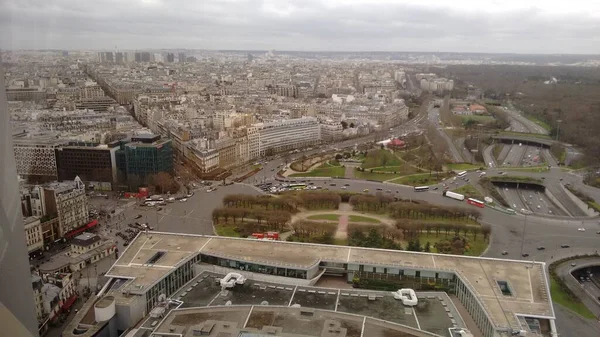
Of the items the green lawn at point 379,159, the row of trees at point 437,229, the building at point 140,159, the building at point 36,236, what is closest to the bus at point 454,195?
the row of trees at point 437,229

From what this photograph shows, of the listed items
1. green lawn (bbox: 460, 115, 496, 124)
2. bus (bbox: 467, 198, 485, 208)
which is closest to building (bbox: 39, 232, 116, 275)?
bus (bbox: 467, 198, 485, 208)

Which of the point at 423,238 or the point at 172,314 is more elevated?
the point at 172,314

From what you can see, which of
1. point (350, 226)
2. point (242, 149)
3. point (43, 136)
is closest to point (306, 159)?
point (242, 149)

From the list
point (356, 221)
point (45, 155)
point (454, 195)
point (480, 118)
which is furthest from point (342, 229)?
point (480, 118)

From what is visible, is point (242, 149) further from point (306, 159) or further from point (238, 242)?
point (238, 242)

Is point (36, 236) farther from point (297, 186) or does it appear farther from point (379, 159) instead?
point (379, 159)

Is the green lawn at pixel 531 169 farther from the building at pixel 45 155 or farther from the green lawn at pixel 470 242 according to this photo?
the building at pixel 45 155
